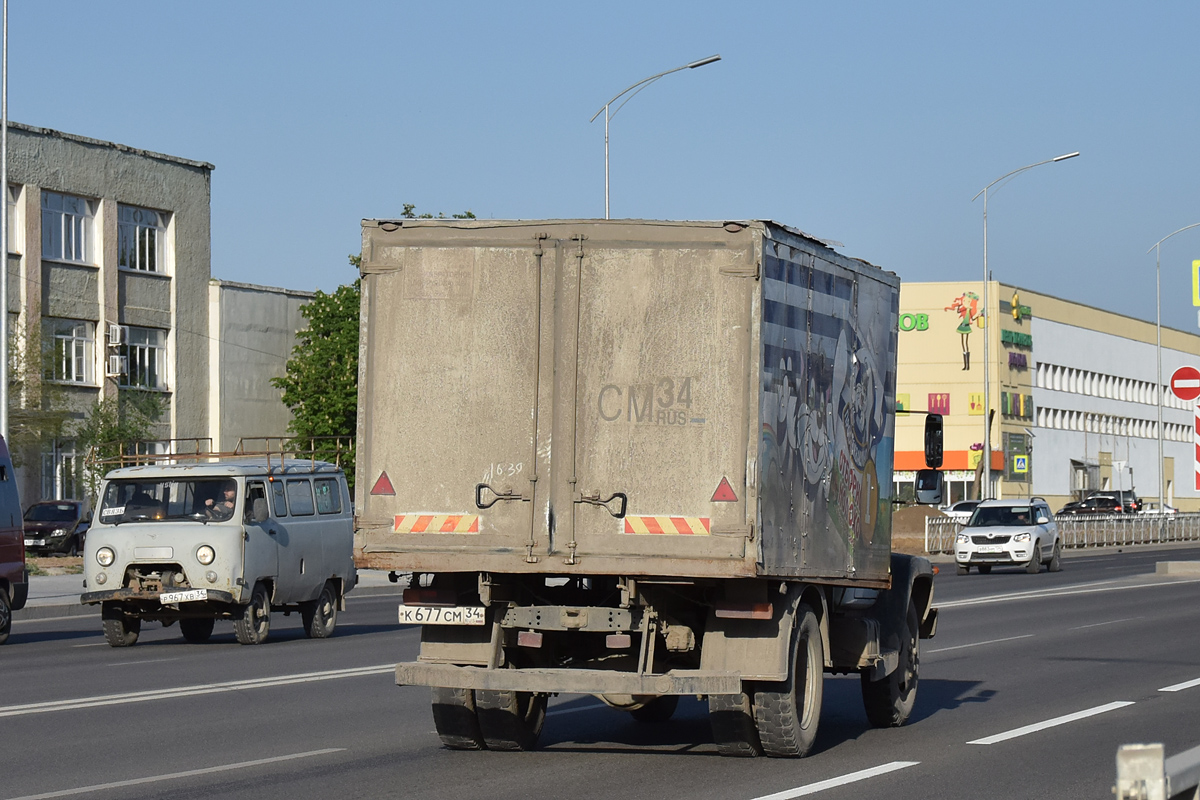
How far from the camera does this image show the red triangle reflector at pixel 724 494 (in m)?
9.77

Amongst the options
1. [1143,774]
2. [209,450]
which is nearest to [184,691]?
[1143,774]

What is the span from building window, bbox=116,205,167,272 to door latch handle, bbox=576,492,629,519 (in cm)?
4591

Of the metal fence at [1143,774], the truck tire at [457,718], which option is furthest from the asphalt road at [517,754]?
the metal fence at [1143,774]

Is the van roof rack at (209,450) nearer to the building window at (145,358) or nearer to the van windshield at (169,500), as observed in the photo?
the van windshield at (169,500)

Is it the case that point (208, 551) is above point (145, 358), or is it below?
below

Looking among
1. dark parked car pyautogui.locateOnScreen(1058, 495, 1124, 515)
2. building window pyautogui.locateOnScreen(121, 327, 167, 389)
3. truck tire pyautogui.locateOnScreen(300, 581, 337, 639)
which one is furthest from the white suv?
dark parked car pyautogui.locateOnScreen(1058, 495, 1124, 515)

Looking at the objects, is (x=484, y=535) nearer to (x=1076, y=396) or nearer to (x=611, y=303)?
(x=611, y=303)

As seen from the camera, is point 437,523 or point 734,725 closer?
point 437,523

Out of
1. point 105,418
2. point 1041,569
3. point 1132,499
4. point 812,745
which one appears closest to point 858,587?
point 812,745

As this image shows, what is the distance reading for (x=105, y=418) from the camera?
49156 mm

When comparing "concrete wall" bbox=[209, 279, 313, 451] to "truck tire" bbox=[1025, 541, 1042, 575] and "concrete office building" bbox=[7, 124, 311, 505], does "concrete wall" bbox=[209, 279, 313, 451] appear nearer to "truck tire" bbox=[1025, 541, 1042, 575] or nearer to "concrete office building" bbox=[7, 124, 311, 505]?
"concrete office building" bbox=[7, 124, 311, 505]

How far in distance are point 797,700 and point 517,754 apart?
67.5 inches

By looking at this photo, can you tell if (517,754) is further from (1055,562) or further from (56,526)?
(56,526)

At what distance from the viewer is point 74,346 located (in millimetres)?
52156
